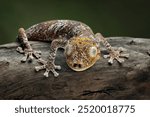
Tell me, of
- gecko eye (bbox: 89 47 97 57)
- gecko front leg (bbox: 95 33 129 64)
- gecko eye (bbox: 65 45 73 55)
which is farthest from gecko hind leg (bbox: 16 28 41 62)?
gecko front leg (bbox: 95 33 129 64)

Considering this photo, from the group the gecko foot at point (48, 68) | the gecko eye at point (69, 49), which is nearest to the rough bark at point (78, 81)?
the gecko foot at point (48, 68)

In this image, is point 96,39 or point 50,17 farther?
point 50,17

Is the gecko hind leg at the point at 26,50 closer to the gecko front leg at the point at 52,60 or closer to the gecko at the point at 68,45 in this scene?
the gecko at the point at 68,45

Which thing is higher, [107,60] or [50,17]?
[107,60]

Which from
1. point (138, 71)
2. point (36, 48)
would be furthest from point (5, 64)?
point (138, 71)

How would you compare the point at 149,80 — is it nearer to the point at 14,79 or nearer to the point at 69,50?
the point at 69,50

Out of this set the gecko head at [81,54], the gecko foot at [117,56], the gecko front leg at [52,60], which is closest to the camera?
the gecko head at [81,54]

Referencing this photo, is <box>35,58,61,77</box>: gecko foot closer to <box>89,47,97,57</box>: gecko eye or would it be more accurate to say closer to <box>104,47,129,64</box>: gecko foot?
<box>89,47,97,57</box>: gecko eye
